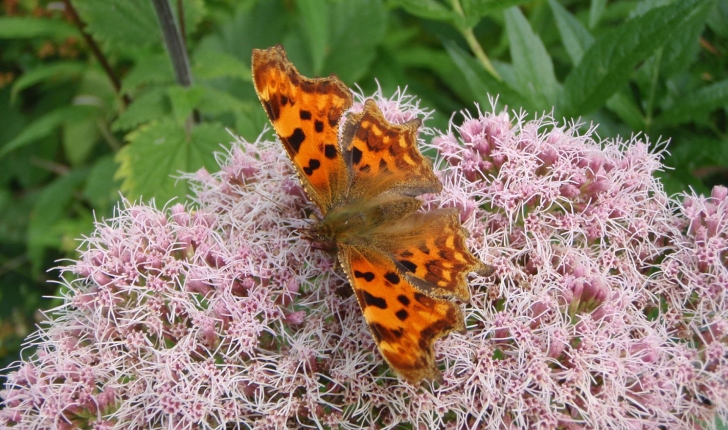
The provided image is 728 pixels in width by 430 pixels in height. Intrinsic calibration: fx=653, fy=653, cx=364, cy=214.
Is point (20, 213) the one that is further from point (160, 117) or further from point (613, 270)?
point (613, 270)

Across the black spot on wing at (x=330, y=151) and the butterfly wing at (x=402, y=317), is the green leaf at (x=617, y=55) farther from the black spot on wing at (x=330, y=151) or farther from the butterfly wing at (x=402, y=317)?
the butterfly wing at (x=402, y=317)

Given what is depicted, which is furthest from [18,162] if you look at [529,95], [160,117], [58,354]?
[529,95]

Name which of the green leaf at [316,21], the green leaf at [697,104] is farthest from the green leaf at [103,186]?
the green leaf at [697,104]

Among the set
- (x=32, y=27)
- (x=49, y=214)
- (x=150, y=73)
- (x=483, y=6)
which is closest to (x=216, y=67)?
(x=150, y=73)

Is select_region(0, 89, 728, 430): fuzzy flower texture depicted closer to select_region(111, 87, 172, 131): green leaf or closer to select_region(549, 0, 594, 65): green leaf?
select_region(549, 0, 594, 65): green leaf

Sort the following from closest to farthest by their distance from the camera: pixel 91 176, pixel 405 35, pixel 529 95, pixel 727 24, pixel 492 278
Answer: pixel 492 278 < pixel 529 95 < pixel 727 24 < pixel 91 176 < pixel 405 35

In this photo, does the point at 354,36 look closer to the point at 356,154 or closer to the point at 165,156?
the point at 165,156
